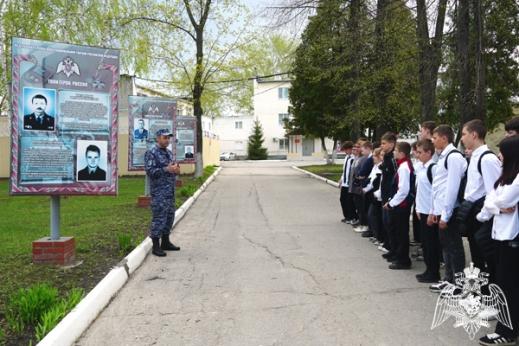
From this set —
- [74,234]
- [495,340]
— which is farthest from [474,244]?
[74,234]

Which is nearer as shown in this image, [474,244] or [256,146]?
[474,244]

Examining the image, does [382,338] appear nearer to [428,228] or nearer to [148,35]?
[428,228]

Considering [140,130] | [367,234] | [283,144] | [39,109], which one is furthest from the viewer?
[283,144]

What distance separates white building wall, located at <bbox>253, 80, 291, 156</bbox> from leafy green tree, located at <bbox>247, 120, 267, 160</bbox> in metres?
3.17

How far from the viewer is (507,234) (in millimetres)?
4191

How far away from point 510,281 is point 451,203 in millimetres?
1351

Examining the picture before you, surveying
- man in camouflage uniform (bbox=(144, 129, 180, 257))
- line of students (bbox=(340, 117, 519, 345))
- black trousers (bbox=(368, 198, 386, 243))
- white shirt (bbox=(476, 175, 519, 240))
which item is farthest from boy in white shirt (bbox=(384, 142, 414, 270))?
man in camouflage uniform (bbox=(144, 129, 180, 257))

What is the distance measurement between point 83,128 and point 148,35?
2020 cm

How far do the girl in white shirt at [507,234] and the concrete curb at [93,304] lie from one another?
350 centimetres

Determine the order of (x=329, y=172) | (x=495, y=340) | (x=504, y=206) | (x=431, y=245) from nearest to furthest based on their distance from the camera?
1. (x=504, y=206)
2. (x=495, y=340)
3. (x=431, y=245)
4. (x=329, y=172)

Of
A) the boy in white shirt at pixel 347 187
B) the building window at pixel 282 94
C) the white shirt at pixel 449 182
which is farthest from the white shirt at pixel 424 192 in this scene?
the building window at pixel 282 94

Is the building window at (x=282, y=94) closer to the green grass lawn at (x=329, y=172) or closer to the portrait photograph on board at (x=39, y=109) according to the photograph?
the green grass lawn at (x=329, y=172)

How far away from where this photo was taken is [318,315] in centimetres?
520

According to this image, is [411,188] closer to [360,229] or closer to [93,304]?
[360,229]
